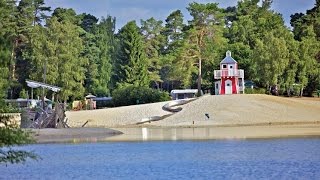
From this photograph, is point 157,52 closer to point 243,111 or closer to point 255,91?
point 255,91

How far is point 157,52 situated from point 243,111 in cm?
4443

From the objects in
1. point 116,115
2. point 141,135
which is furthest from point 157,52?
point 141,135

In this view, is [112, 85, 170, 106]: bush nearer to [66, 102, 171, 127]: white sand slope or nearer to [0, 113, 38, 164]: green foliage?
[66, 102, 171, 127]: white sand slope

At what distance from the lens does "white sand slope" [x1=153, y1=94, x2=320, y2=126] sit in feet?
217

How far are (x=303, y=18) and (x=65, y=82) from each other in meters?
45.6

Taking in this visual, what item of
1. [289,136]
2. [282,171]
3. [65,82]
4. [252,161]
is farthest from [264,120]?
[282,171]

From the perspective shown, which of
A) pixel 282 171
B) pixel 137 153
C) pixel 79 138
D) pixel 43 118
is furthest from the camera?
pixel 43 118

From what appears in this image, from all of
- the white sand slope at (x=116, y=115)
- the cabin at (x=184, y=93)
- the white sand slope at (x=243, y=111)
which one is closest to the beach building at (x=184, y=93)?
the cabin at (x=184, y=93)

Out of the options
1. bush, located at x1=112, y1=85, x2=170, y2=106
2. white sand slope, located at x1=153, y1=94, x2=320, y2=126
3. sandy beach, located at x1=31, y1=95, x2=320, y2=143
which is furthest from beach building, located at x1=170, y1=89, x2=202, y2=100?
white sand slope, located at x1=153, y1=94, x2=320, y2=126

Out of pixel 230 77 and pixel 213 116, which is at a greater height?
pixel 230 77

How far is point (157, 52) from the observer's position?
111m

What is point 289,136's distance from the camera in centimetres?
4566

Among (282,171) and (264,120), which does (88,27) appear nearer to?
(264,120)

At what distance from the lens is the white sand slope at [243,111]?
66.0 metres
